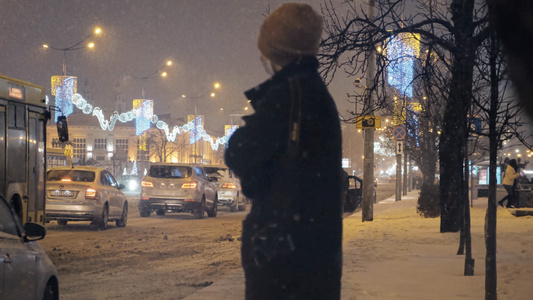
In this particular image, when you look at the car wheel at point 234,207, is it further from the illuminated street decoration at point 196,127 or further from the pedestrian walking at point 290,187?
the pedestrian walking at point 290,187

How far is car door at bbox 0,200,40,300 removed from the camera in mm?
5098

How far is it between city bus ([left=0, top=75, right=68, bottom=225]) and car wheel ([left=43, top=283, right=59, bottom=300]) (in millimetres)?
6409

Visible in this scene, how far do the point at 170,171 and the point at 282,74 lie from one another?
21.7 m

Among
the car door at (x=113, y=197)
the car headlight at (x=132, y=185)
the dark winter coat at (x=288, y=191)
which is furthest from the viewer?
the car headlight at (x=132, y=185)

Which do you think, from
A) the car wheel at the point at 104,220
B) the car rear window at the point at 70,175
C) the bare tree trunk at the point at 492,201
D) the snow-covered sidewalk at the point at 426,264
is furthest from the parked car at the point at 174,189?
the bare tree trunk at the point at 492,201

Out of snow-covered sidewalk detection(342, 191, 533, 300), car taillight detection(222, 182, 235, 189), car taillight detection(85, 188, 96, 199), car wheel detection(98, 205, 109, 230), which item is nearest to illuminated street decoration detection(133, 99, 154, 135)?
car taillight detection(222, 182, 235, 189)

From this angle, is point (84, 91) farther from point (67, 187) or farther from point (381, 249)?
point (381, 249)

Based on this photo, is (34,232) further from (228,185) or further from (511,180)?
(228,185)

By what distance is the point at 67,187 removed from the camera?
18.6 meters

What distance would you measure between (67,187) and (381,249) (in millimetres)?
9424

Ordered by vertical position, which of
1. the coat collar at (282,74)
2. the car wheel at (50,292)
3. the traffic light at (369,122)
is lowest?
the car wheel at (50,292)

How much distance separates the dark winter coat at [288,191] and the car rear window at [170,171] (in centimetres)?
2143

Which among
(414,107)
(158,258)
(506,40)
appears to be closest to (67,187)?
(158,258)

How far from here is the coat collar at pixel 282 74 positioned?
2842 mm
